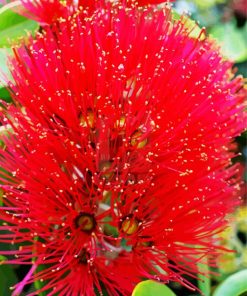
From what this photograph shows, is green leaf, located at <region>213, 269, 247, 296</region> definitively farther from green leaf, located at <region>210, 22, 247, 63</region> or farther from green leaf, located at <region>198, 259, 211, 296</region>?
green leaf, located at <region>210, 22, 247, 63</region>

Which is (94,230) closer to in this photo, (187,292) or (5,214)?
(5,214)

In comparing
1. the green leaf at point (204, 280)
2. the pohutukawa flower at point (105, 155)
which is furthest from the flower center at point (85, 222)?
the green leaf at point (204, 280)

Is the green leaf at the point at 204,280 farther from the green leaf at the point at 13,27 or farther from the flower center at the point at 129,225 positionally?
the green leaf at the point at 13,27

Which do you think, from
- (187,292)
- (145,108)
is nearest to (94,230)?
(145,108)

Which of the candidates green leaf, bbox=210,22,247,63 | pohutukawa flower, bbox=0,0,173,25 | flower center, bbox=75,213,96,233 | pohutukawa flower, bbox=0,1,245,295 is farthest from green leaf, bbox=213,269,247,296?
green leaf, bbox=210,22,247,63

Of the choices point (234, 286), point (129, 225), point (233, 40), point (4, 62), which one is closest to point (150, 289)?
point (129, 225)

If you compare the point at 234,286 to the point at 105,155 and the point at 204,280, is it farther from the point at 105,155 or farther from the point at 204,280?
the point at 105,155
